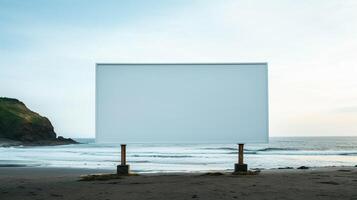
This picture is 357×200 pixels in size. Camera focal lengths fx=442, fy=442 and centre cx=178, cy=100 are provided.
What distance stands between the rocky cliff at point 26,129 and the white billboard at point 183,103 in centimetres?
9129

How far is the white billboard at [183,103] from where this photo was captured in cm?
1436

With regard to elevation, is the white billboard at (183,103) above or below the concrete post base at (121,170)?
above

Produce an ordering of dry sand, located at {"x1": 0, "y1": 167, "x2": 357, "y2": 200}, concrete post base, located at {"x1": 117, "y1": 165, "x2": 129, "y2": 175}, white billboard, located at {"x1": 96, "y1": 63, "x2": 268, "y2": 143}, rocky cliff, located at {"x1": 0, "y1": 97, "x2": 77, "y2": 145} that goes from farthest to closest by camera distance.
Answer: rocky cliff, located at {"x1": 0, "y1": 97, "x2": 77, "y2": 145} → concrete post base, located at {"x1": 117, "y1": 165, "x2": 129, "y2": 175} → white billboard, located at {"x1": 96, "y1": 63, "x2": 268, "y2": 143} → dry sand, located at {"x1": 0, "y1": 167, "x2": 357, "y2": 200}

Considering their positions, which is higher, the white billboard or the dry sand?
the white billboard

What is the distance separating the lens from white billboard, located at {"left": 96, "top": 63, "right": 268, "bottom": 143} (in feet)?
47.1

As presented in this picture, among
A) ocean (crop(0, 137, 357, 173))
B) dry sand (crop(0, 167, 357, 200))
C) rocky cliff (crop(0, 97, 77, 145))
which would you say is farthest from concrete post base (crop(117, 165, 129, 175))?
rocky cliff (crop(0, 97, 77, 145))

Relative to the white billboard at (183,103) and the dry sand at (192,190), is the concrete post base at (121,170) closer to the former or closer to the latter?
the white billboard at (183,103)

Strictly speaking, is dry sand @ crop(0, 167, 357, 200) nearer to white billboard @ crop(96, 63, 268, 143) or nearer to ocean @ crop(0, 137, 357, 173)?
white billboard @ crop(96, 63, 268, 143)

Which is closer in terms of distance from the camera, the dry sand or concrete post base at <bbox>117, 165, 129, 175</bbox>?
the dry sand

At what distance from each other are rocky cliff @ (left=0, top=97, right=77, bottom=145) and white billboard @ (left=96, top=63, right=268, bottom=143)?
91.3 m

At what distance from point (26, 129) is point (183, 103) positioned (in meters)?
100

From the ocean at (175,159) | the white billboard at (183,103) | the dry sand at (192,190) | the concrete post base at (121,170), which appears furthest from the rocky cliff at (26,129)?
the dry sand at (192,190)

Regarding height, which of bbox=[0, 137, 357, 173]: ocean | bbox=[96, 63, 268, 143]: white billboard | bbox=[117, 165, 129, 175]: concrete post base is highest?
bbox=[96, 63, 268, 143]: white billboard

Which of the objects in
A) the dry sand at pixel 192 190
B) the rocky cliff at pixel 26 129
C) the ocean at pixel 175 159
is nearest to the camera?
the dry sand at pixel 192 190
